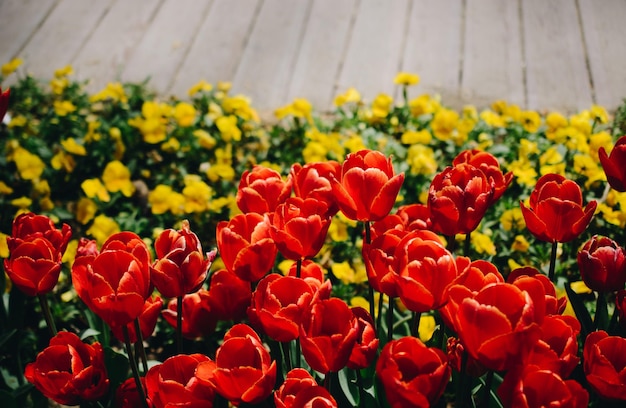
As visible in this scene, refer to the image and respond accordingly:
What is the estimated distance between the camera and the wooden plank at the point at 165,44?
294 centimetres

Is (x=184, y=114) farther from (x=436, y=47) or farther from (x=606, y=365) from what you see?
(x=606, y=365)

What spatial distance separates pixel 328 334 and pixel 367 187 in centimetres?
22

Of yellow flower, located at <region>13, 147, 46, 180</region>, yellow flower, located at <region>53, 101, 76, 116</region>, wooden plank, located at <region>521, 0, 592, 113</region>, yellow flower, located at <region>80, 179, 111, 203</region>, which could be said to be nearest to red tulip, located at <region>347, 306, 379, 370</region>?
yellow flower, located at <region>80, 179, 111, 203</region>

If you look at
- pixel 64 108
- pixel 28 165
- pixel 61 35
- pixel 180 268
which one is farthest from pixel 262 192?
pixel 61 35

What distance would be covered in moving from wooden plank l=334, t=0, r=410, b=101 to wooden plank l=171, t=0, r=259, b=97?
52cm

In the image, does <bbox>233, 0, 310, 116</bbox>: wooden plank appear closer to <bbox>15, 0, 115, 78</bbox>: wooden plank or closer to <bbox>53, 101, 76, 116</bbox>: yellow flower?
<bbox>53, 101, 76, 116</bbox>: yellow flower

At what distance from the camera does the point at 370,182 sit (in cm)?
92

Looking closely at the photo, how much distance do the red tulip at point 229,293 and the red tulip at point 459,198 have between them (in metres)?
0.31

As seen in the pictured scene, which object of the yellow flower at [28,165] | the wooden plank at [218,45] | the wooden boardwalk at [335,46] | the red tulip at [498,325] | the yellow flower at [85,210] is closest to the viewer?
the red tulip at [498,325]

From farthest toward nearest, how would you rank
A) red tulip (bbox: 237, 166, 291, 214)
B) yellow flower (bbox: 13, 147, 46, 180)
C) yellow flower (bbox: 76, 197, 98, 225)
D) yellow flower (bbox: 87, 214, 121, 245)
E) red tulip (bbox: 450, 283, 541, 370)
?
yellow flower (bbox: 13, 147, 46, 180) < yellow flower (bbox: 76, 197, 98, 225) < yellow flower (bbox: 87, 214, 121, 245) < red tulip (bbox: 237, 166, 291, 214) < red tulip (bbox: 450, 283, 541, 370)

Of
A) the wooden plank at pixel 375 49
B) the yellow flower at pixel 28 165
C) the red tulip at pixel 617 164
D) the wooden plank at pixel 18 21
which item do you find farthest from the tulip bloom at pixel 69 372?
the wooden plank at pixel 18 21

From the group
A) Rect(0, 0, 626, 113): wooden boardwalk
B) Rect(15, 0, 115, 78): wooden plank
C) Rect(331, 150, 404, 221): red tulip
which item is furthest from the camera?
Rect(15, 0, 115, 78): wooden plank

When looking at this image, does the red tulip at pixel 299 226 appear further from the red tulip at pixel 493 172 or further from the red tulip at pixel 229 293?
the red tulip at pixel 493 172

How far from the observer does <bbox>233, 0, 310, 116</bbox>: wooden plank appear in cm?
282
